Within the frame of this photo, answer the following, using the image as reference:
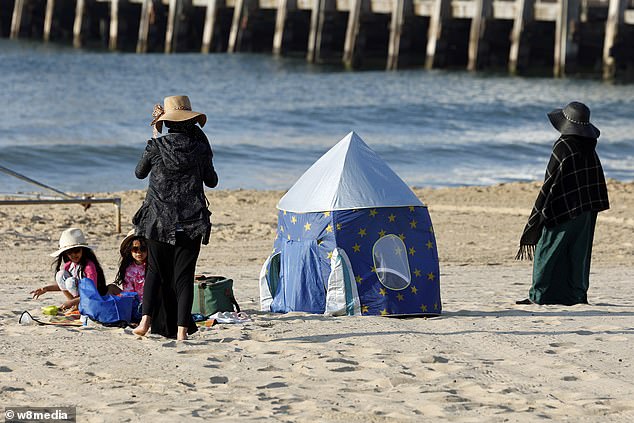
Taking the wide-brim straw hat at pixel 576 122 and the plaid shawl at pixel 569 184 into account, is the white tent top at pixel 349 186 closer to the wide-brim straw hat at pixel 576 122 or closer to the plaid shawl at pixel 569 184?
the plaid shawl at pixel 569 184

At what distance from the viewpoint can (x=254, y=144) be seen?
22.1 m

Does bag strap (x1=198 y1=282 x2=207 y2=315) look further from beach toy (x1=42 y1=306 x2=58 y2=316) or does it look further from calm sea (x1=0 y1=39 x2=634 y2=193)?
calm sea (x1=0 y1=39 x2=634 y2=193)

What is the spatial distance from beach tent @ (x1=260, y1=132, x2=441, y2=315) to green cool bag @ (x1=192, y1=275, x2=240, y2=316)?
448 mm

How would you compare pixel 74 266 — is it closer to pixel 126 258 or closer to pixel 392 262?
pixel 126 258

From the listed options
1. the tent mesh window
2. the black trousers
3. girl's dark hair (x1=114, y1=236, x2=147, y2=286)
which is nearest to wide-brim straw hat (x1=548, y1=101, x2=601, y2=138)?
the tent mesh window

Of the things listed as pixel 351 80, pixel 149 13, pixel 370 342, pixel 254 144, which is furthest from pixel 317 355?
pixel 149 13

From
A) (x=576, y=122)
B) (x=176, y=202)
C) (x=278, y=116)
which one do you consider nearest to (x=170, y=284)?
(x=176, y=202)

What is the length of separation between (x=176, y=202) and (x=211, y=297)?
40.4 inches

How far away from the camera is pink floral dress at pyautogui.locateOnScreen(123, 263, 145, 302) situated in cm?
710

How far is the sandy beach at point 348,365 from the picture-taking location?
528cm

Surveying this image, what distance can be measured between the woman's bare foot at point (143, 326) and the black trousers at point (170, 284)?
0.10 ft

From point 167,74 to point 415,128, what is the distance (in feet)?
36.4

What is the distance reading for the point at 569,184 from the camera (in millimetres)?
7715

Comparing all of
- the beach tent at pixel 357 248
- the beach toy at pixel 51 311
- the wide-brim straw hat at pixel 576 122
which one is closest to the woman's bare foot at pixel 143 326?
the beach toy at pixel 51 311
